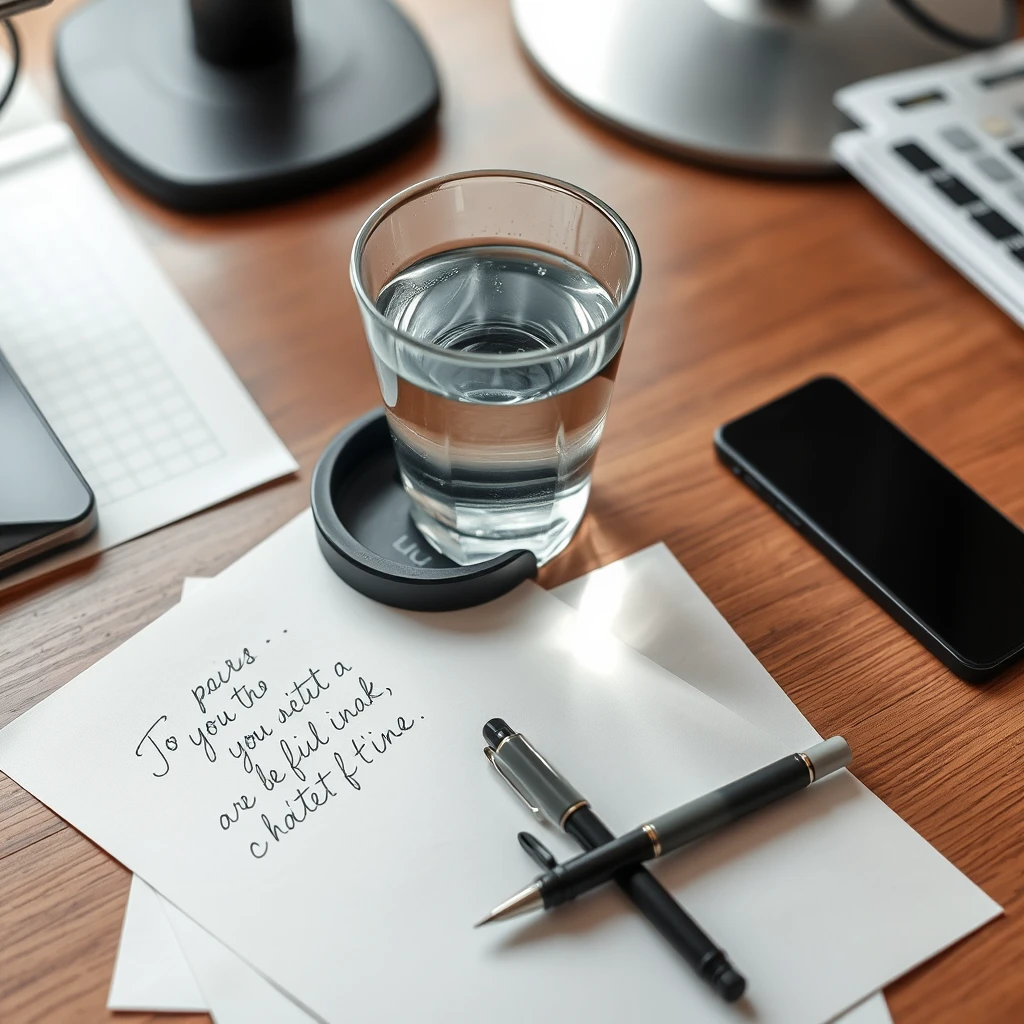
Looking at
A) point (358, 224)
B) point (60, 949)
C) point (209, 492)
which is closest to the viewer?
point (60, 949)

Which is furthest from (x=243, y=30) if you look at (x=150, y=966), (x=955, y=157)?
(x=150, y=966)

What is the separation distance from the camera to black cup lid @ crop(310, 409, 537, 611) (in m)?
0.48

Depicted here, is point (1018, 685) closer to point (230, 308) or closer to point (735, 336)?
point (735, 336)

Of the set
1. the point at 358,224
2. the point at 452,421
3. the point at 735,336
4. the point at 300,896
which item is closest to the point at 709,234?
the point at 735,336

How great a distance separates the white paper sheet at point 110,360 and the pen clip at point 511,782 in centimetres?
19

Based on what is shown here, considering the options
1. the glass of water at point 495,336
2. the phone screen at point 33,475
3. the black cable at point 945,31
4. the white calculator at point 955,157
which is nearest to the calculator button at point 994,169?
the white calculator at point 955,157

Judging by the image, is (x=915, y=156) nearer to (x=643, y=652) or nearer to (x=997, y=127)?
(x=997, y=127)

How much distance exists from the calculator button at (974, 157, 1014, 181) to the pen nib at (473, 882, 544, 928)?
1.67 ft

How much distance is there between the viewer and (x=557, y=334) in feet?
1.58

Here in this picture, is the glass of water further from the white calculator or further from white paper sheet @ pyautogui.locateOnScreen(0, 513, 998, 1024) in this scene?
the white calculator

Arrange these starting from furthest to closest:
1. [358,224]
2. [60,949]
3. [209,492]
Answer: [358,224] < [209,492] < [60,949]

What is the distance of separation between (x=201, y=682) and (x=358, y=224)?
1.10 ft

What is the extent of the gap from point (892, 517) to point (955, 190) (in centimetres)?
24

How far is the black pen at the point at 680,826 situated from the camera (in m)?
0.40
